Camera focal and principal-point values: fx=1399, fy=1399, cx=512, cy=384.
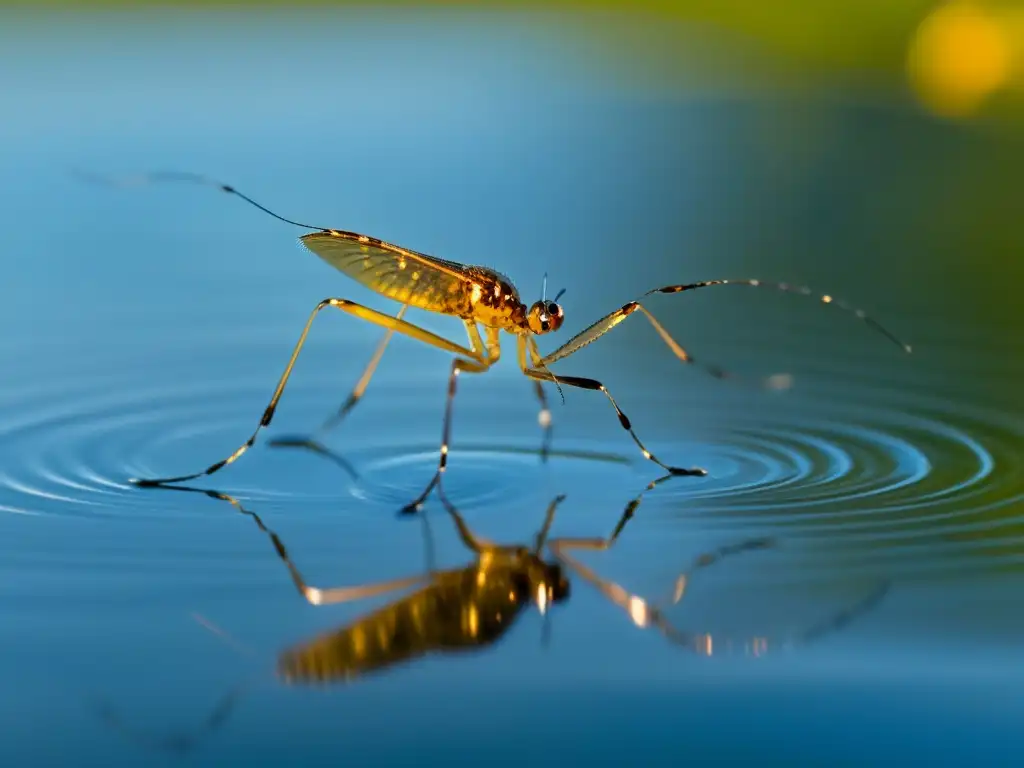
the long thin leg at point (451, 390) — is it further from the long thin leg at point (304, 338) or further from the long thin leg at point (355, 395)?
the long thin leg at point (355, 395)

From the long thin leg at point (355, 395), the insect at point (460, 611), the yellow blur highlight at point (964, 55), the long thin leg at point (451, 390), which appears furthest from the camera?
the yellow blur highlight at point (964, 55)

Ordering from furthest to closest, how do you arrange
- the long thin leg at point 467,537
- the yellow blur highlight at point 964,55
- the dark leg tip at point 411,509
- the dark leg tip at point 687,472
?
1. the yellow blur highlight at point 964,55
2. the dark leg tip at point 687,472
3. the dark leg tip at point 411,509
4. the long thin leg at point 467,537

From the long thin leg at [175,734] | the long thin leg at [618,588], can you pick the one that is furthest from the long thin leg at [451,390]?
the long thin leg at [175,734]

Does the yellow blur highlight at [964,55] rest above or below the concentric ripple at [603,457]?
above

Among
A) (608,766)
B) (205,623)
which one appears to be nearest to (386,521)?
(205,623)

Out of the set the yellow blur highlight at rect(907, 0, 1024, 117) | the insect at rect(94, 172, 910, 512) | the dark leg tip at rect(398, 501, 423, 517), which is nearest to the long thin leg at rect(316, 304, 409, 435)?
the insect at rect(94, 172, 910, 512)

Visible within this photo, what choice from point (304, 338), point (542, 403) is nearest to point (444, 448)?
point (542, 403)
